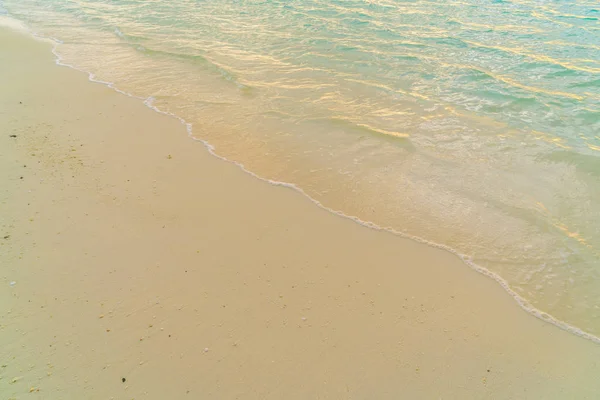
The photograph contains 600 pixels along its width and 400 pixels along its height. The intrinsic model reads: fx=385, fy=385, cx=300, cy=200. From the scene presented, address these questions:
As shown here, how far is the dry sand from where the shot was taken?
361cm

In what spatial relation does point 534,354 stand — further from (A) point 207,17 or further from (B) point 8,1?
(B) point 8,1

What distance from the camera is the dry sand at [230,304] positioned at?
11.8 feet

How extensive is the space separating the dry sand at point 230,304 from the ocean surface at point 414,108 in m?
0.53

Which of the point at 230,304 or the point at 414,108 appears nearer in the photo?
the point at 230,304

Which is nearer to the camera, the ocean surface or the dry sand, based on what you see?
the dry sand

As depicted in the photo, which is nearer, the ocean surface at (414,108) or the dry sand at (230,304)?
the dry sand at (230,304)

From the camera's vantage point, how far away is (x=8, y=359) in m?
3.66

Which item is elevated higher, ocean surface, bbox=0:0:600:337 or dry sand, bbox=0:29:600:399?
ocean surface, bbox=0:0:600:337

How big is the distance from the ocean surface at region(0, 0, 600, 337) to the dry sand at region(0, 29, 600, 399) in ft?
1.75

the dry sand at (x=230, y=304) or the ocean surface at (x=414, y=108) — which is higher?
the ocean surface at (x=414, y=108)

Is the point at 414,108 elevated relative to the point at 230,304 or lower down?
elevated

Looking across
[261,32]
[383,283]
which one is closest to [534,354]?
[383,283]

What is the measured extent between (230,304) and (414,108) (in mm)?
6470

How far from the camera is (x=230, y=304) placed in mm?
4270
